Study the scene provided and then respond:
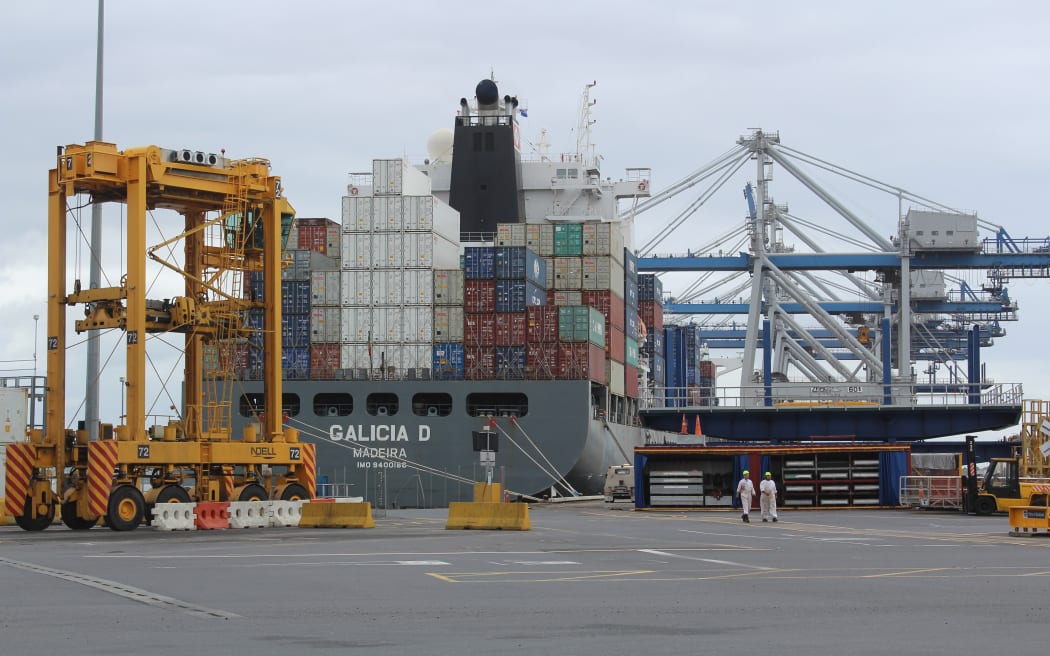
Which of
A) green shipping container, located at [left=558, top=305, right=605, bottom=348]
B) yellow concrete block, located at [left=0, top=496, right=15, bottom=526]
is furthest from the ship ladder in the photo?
yellow concrete block, located at [left=0, top=496, right=15, bottom=526]

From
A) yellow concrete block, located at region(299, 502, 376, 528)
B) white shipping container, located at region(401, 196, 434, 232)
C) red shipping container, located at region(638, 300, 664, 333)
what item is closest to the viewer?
yellow concrete block, located at region(299, 502, 376, 528)

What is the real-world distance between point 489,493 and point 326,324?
1953 centimetres

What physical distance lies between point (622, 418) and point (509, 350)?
13113 mm

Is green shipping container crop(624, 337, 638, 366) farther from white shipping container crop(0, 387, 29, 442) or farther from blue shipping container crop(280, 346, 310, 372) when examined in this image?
white shipping container crop(0, 387, 29, 442)

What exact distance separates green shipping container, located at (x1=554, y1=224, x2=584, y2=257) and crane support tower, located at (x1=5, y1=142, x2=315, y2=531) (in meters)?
21.5

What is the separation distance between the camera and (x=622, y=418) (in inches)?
2517

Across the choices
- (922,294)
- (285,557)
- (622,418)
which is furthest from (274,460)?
(922,294)

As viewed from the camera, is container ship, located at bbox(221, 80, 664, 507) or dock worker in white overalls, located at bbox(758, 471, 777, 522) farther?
container ship, located at bbox(221, 80, 664, 507)

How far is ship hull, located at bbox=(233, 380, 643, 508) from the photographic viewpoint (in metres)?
52.1

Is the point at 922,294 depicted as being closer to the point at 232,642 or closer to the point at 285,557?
the point at 285,557

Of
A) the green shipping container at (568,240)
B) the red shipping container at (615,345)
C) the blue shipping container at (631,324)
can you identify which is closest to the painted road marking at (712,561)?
the green shipping container at (568,240)


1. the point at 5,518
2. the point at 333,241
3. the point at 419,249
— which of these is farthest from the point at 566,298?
the point at 5,518

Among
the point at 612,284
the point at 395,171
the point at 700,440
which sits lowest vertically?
the point at 700,440

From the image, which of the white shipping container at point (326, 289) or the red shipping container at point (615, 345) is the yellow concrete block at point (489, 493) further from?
the red shipping container at point (615, 345)
